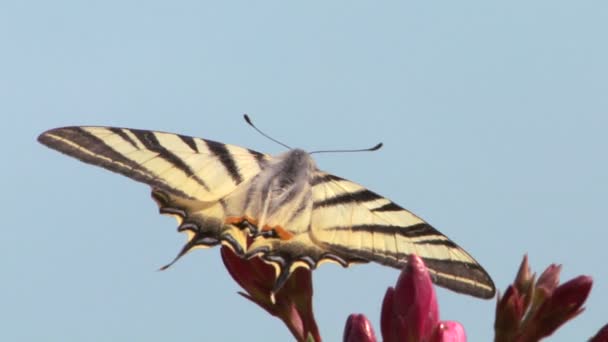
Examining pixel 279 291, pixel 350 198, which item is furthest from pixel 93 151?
pixel 350 198

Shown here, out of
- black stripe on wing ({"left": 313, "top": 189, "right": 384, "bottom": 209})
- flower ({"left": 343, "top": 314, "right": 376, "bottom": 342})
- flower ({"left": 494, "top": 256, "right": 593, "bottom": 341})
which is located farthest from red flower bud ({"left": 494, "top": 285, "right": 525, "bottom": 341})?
black stripe on wing ({"left": 313, "top": 189, "right": 384, "bottom": 209})

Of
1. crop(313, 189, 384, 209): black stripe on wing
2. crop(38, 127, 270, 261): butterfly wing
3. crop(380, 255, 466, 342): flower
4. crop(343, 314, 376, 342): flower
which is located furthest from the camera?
crop(313, 189, 384, 209): black stripe on wing

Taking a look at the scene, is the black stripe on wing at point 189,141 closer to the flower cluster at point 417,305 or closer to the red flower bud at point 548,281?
the flower cluster at point 417,305

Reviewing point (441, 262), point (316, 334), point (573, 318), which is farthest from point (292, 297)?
point (573, 318)

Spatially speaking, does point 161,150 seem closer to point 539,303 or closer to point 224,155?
point 224,155

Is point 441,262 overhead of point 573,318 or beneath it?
overhead

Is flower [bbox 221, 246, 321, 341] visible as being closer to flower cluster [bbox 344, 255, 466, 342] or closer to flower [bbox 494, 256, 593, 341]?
flower cluster [bbox 344, 255, 466, 342]

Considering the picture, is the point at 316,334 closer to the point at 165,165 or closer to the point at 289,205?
the point at 289,205
